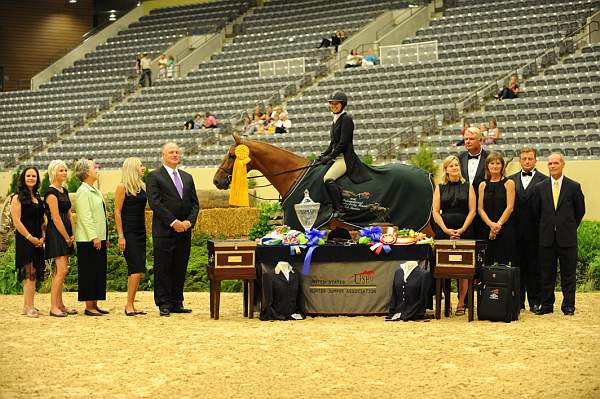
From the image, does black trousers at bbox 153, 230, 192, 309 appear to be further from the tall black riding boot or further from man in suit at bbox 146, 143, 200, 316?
the tall black riding boot

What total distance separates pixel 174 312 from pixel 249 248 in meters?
1.35

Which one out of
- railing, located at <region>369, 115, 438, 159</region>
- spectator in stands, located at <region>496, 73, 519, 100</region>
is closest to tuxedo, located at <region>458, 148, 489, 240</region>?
railing, located at <region>369, 115, 438, 159</region>

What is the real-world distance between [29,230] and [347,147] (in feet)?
11.9

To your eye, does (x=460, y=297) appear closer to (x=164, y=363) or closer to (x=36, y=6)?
(x=164, y=363)

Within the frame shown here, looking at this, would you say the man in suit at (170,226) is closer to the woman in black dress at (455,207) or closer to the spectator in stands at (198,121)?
the woman in black dress at (455,207)

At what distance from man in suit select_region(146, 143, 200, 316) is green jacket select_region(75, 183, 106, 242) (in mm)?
580

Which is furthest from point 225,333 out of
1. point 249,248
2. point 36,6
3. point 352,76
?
point 36,6

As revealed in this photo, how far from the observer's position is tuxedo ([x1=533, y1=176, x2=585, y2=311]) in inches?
419

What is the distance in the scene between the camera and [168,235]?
432 inches

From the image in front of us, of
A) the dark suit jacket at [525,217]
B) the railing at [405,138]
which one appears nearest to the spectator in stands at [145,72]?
the railing at [405,138]

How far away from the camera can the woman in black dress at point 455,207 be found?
1080 cm

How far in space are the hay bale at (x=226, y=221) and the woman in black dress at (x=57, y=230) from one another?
6.26 meters

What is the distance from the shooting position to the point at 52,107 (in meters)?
33.7

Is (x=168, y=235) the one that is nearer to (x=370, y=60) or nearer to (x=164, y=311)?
(x=164, y=311)
